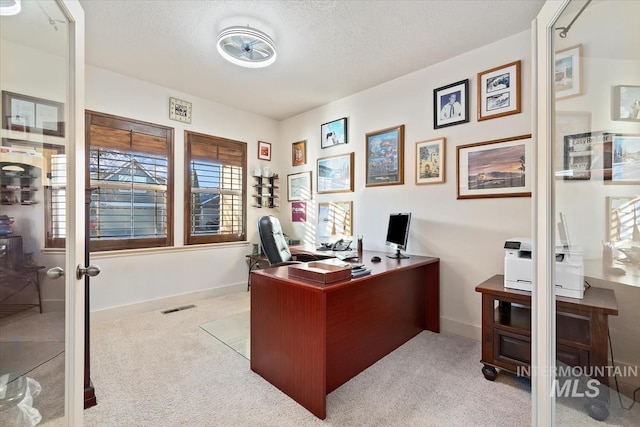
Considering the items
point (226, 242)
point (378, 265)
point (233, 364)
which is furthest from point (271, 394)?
point (226, 242)

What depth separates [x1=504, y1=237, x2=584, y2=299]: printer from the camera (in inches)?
54.7

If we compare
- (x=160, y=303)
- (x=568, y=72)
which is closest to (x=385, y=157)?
(x=568, y=72)

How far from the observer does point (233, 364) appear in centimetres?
214

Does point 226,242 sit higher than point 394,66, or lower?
lower

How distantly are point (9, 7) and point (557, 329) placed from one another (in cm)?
258

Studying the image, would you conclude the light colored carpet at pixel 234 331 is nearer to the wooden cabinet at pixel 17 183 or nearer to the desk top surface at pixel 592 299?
the wooden cabinet at pixel 17 183

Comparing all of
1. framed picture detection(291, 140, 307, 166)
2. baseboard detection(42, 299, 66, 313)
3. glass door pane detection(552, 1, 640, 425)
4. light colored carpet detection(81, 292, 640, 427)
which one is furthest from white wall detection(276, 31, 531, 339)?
baseboard detection(42, 299, 66, 313)

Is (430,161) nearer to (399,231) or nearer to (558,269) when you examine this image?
(399,231)

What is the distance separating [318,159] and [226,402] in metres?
3.02

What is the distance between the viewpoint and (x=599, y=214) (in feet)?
5.23

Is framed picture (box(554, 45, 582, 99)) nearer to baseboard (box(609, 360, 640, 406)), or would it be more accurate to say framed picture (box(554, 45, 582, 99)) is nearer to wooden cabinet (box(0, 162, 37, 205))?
baseboard (box(609, 360, 640, 406))

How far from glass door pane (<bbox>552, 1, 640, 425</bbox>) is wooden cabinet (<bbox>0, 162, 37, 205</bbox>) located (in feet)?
7.52

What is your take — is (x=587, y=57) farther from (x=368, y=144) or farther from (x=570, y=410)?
(x=368, y=144)

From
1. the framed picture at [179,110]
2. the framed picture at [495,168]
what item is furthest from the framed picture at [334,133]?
the framed picture at [179,110]
